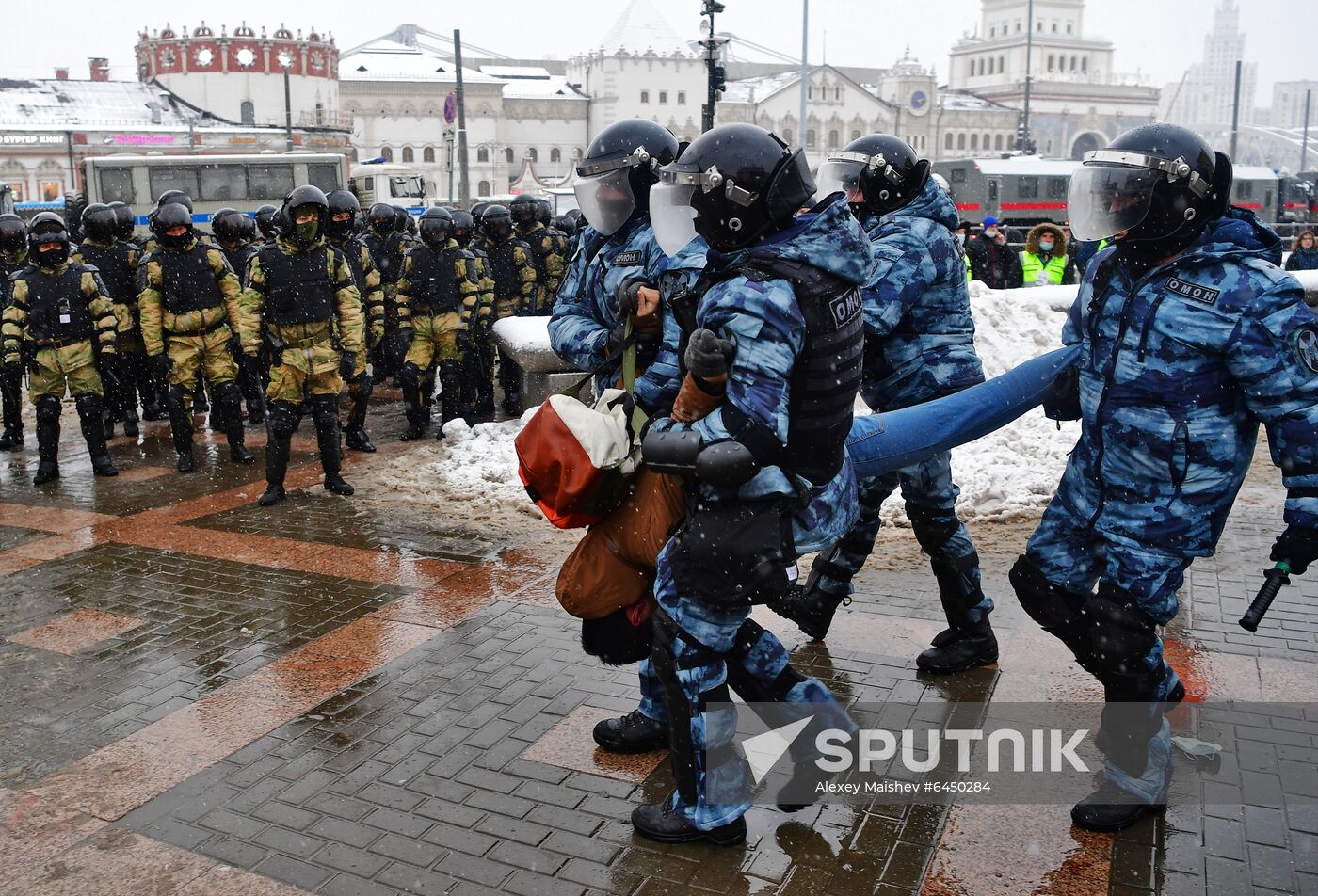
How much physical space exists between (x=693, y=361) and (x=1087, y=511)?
1472 millimetres

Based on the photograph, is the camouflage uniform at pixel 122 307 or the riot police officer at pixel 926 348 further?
the camouflage uniform at pixel 122 307

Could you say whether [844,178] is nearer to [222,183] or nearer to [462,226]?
[462,226]

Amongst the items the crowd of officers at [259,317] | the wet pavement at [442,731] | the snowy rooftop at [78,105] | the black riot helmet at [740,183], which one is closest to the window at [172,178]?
the crowd of officers at [259,317]

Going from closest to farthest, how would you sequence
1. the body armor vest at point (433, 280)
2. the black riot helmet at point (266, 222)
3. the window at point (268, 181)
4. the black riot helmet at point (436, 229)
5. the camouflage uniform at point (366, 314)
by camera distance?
1. the camouflage uniform at point (366, 314)
2. the body armor vest at point (433, 280)
3. the black riot helmet at point (436, 229)
4. the black riot helmet at point (266, 222)
5. the window at point (268, 181)

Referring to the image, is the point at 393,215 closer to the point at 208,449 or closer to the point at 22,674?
the point at 208,449

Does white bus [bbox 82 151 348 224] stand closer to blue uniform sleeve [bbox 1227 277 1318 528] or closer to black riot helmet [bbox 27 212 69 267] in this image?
black riot helmet [bbox 27 212 69 267]


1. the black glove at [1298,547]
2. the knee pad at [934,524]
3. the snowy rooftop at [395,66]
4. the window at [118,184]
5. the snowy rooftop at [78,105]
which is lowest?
the knee pad at [934,524]

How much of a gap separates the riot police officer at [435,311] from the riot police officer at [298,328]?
1.82 m

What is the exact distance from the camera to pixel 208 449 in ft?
32.7

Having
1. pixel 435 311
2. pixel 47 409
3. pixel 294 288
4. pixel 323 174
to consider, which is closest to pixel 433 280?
pixel 435 311

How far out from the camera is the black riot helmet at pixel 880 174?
4660 millimetres

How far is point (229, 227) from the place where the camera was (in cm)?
1032

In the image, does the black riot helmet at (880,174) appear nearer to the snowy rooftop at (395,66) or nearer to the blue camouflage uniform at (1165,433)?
the blue camouflage uniform at (1165,433)

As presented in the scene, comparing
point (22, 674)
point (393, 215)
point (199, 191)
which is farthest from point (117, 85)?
point (22, 674)
